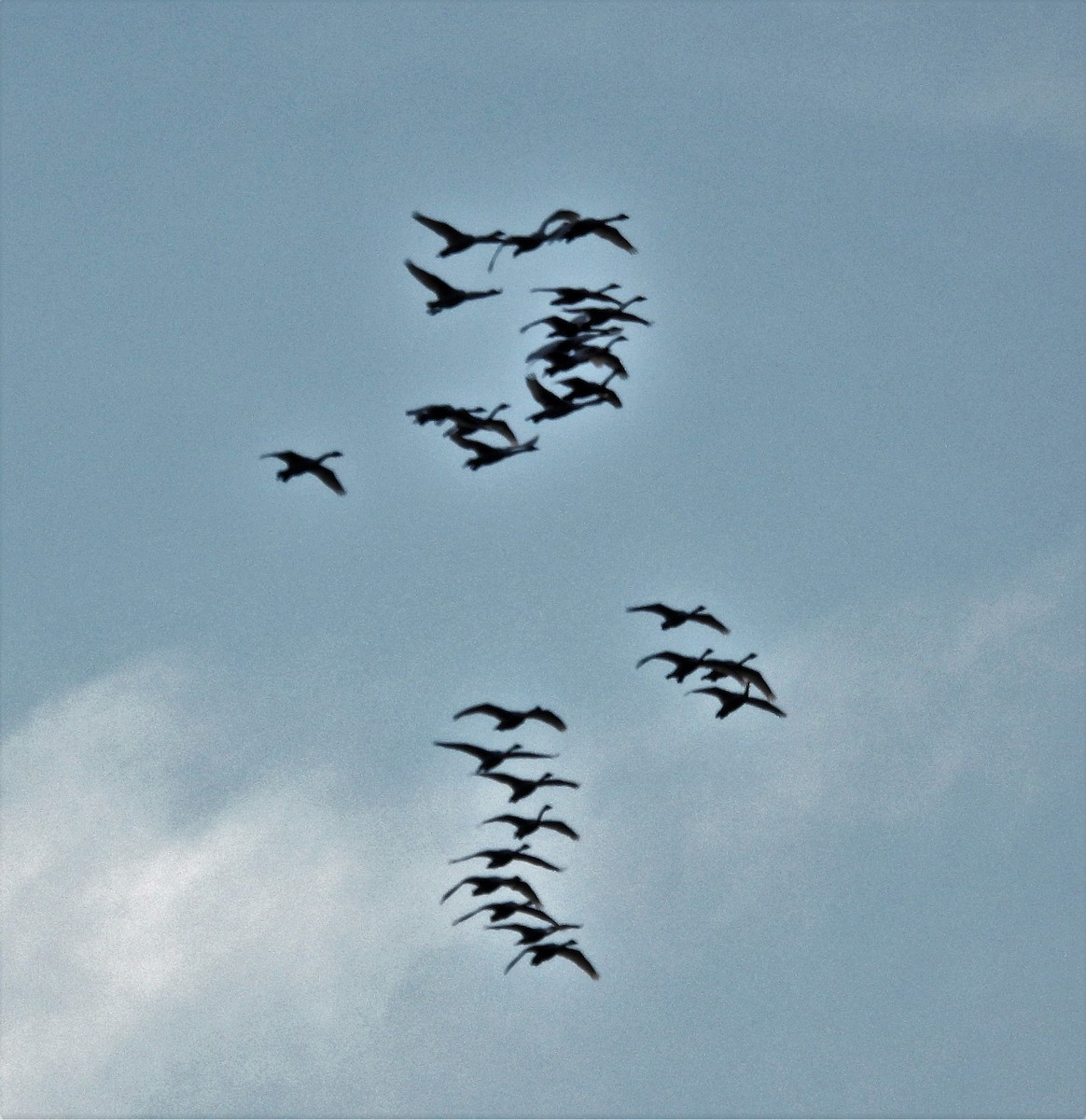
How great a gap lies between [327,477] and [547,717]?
45.6 ft

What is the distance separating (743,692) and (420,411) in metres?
18.5

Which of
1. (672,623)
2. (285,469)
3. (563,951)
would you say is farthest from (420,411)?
(563,951)

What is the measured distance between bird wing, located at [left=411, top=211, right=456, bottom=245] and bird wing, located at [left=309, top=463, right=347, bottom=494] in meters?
10.9

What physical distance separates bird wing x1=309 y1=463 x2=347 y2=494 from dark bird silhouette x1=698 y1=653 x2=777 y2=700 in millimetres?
16998

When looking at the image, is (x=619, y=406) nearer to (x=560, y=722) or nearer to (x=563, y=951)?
(x=560, y=722)

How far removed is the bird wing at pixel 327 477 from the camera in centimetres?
10819

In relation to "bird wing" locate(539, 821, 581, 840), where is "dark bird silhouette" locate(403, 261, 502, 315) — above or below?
above

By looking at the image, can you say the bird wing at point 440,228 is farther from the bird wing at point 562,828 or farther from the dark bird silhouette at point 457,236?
the bird wing at point 562,828

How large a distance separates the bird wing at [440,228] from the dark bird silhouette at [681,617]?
675 inches

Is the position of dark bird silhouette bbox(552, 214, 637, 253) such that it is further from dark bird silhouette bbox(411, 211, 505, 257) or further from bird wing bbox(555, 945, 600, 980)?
bird wing bbox(555, 945, 600, 980)

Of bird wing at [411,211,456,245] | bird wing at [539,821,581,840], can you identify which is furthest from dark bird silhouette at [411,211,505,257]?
bird wing at [539,821,581,840]

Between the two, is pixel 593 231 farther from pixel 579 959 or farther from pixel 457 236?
pixel 579 959

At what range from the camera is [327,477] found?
109 meters

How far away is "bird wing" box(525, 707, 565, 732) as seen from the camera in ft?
345
